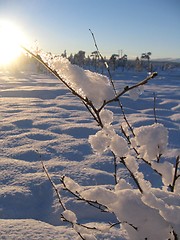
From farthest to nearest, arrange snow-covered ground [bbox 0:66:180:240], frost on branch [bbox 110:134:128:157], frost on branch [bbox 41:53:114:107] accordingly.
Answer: snow-covered ground [bbox 0:66:180:240]
frost on branch [bbox 110:134:128:157]
frost on branch [bbox 41:53:114:107]

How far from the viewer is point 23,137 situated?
736 centimetres

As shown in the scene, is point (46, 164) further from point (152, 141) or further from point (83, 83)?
point (83, 83)

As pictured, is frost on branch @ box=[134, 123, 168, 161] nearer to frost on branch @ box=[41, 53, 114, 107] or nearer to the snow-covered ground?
the snow-covered ground

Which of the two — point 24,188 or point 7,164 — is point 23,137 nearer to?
point 7,164

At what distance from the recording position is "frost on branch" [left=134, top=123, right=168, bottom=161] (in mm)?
943

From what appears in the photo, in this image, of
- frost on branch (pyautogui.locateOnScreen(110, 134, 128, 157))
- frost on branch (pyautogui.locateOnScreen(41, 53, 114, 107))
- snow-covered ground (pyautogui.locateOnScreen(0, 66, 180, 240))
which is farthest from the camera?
snow-covered ground (pyautogui.locateOnScreen(0, 66, 180, 240))

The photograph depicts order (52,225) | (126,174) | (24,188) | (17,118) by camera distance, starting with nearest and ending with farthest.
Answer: (52,225)
(24,188)
(126,174)
(17,118)

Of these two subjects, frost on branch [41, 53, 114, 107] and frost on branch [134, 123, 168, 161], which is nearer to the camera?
frost on branch [41, 53, 114, 107]

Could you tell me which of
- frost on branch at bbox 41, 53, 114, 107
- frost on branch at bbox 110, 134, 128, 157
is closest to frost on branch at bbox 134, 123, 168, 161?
frost on branch at bbox 110, 134, 128, 157

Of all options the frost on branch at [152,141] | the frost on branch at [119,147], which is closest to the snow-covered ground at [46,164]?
the frost on branch at [152,141]

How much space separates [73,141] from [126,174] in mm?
2294

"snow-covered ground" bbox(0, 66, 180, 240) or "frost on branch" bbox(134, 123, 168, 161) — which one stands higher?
"frost on branch" bbox(134, 123, 168, 161)

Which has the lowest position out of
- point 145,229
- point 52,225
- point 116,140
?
point 52,225

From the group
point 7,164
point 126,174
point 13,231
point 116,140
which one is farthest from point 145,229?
point 7,164
